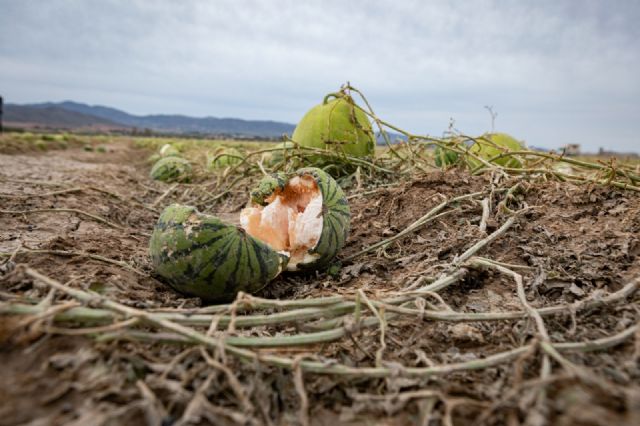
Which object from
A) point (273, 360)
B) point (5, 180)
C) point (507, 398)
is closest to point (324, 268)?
point (273, 360)

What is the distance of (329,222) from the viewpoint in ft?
7.20

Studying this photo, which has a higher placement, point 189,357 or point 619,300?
point 619,300

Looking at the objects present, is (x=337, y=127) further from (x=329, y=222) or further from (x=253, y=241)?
(x=253, y=241)

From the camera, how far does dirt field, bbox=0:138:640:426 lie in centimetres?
101

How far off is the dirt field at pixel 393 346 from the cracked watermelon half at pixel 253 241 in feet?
0.43

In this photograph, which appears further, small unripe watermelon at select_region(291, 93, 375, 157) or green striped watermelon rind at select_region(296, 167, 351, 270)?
small unripe watermelon at select_region(291, 93, 375, 157)

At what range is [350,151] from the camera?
396 cm

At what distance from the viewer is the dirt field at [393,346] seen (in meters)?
1.01

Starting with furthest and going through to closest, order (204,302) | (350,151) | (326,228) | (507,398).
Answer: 1. (350,151)
2. (326,228)
3. (204,302)
4. (507,398)

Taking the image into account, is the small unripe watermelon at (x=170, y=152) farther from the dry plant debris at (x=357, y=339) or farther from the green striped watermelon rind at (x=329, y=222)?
the dry plant debris at (x=357, y=339)

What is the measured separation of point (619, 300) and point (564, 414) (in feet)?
2.49

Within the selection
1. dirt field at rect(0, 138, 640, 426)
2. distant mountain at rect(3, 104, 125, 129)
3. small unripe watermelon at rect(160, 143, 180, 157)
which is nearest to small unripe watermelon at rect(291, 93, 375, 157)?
dirt field at rect(0, 138, 640, 426)

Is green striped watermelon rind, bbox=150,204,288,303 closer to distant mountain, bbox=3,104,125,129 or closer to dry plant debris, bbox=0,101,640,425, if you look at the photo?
dry plant debris, bbox=0,101,640,425

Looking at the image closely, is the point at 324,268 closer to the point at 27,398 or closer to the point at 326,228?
the point at 326,228
